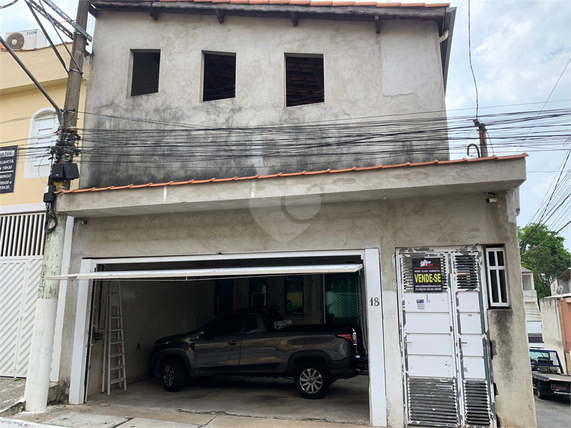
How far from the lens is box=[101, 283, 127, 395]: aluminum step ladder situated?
915 cm

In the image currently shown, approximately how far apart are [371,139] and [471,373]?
4459 mm

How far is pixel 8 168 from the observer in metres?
9.86

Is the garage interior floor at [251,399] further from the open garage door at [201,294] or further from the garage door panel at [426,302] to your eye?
the garage door panel at [426,302]

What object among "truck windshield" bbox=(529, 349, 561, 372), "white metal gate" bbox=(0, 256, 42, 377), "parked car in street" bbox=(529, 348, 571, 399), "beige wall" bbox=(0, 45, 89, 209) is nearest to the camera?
"white metal gate" bbox=(0, 256, 42, 377)

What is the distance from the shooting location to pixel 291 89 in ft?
37.2

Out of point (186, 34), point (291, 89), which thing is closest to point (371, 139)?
point (291, 89)

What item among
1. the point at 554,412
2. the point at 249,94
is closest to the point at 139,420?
the point at 249,94

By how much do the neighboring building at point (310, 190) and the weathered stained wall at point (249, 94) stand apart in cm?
3

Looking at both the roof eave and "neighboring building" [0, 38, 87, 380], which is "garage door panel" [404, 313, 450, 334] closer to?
the roof eave

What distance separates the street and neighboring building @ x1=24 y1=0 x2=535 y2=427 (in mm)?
3577

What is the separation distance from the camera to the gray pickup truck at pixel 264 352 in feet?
26.2

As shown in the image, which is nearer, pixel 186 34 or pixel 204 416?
pixel 204 416

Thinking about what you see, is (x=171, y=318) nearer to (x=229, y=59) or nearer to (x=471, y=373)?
(x=229, y=59)

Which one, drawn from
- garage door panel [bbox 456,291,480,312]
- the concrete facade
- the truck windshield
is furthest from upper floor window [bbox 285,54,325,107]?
the truck windshield
